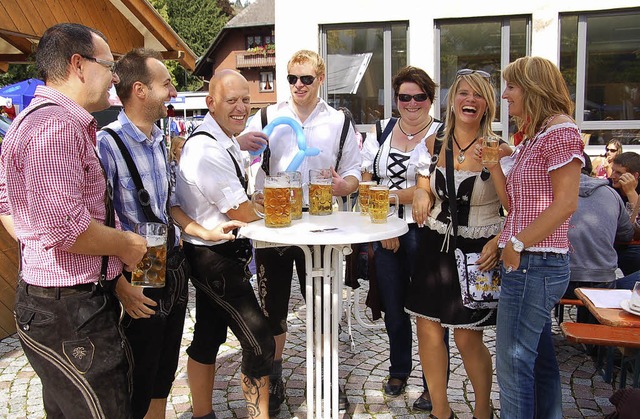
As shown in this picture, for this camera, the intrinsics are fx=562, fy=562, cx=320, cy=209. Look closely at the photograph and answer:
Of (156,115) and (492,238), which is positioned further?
(492,238)

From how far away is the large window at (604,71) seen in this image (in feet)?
26.1

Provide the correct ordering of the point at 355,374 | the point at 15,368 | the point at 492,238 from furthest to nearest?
the point at 15,368 < the point at 355,374 < the point at 492,238

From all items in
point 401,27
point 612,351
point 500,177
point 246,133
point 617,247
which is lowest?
point 612,351

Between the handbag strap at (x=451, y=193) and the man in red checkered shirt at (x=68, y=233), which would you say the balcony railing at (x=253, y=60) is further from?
the man in red checkered shirt at (x=68, y=233)

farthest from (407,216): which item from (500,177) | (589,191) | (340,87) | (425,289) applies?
(340,87)

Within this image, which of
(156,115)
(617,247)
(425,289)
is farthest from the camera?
(617,247)

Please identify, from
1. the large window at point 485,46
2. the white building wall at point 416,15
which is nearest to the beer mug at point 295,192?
the large window at point 485,46

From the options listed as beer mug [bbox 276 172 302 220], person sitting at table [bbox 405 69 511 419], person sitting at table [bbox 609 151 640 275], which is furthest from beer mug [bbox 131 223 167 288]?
person sitting at table [bbox 609 151 640 275]

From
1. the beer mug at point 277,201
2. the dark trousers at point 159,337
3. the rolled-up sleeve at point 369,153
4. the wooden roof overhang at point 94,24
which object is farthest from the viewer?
the wooden roof overhang at point 94,24

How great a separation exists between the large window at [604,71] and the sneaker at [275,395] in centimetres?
644

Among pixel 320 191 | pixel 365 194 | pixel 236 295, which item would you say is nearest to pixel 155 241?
pixel 236 295

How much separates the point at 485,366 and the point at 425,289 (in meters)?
0.50

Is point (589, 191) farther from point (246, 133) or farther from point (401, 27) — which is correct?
point (401, 27)

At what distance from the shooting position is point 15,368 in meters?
4.19
